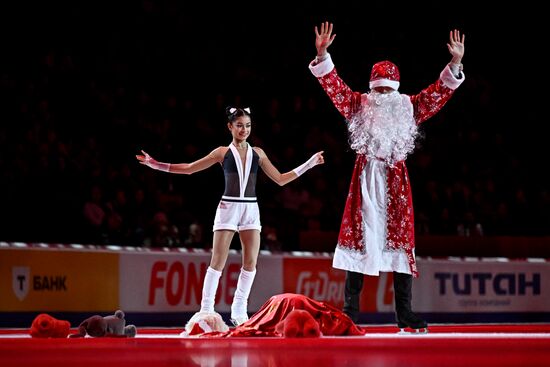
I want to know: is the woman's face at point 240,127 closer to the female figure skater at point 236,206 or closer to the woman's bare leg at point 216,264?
the female figure skater at point 236,206

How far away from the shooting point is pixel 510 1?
59.1 feet

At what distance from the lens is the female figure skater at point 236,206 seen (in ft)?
25.0

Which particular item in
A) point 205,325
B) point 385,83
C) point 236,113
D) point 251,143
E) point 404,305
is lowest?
point 205,325

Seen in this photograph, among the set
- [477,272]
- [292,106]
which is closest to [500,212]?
[477,272]

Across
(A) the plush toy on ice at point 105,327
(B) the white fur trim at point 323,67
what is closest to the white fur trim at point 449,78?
(B) the white fur trim at point 323,67

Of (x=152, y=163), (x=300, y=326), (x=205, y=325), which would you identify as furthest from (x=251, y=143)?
(x=300, y=326)

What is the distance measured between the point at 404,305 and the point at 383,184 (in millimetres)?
887

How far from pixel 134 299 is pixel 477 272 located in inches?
170

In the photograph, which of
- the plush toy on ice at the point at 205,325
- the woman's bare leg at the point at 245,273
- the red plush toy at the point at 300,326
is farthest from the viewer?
the woman's bare leg at the point at 245,273

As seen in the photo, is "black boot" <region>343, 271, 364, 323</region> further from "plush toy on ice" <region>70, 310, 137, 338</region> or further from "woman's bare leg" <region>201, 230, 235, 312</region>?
"plush toy on ice" <region>70, 310, 137, 338</region>

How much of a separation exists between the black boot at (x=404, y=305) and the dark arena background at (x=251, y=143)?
2.90 feet

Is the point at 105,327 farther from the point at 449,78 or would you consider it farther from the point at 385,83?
the point at 449,78

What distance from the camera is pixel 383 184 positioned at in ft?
24.7

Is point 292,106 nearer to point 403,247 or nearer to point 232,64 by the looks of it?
point 232,64
